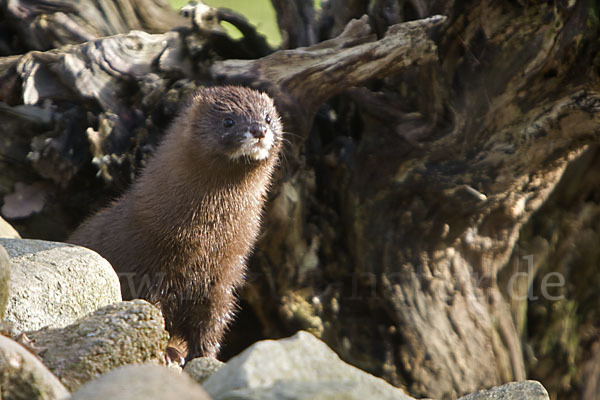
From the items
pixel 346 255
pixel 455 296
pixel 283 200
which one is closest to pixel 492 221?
pixel 455 296

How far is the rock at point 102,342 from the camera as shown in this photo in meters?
2.29

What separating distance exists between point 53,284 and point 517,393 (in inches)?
81.5

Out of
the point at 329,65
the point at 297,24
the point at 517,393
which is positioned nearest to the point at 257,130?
the point at 329,65

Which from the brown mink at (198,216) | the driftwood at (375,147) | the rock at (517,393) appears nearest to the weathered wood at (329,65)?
the driftwood at (375,147)

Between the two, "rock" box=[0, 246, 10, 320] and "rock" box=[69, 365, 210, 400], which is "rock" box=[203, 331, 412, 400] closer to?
"rock" box=[69, 365, 210, 400]

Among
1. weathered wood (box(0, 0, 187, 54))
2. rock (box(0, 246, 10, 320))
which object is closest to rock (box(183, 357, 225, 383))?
rock (box(0, 246, 10, 320))

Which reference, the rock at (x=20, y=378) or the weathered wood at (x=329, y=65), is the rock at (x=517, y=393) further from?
the weathered wood at (x=329, y=65)

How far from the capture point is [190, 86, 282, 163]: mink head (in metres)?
3.74

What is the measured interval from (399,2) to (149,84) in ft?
5.74

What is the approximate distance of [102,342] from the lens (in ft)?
7.64

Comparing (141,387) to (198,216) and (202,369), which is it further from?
(198,216)

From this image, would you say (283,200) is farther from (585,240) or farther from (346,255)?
(585,240)

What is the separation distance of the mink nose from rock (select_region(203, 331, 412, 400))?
1.71m

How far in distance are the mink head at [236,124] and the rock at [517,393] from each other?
1743 millimetres
